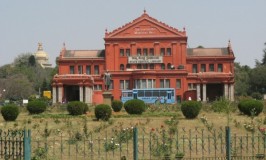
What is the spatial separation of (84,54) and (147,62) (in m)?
8.86

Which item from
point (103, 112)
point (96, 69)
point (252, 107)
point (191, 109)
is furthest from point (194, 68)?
point (103, 112)

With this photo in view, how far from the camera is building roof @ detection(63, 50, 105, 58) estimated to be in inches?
2717

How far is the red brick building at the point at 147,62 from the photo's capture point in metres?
62.3

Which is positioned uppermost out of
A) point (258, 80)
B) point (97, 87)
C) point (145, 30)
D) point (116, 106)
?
point (145, 30)

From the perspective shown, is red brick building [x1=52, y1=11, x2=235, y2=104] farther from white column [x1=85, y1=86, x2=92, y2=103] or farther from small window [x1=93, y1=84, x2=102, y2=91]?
white column [x1=85, y1=86, x2=92, y2=103]

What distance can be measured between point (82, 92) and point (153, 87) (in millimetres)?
Answer: 8136

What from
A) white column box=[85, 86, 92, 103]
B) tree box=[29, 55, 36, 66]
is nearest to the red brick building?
white column box=[85, 86, 92, 103]

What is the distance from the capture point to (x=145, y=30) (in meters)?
66.3

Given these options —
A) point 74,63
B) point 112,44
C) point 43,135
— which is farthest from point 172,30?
point 43,135

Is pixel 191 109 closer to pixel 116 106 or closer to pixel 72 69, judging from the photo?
pixel 116 106

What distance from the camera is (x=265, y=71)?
3081 inches

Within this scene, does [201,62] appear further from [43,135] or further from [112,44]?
[43,135]

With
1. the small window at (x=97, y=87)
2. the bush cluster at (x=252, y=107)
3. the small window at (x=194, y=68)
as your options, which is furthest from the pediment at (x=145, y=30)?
the bush cluster at (x=252, y=107)

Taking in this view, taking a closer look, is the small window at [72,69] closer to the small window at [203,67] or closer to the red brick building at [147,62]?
the red brick building at [147,62]
